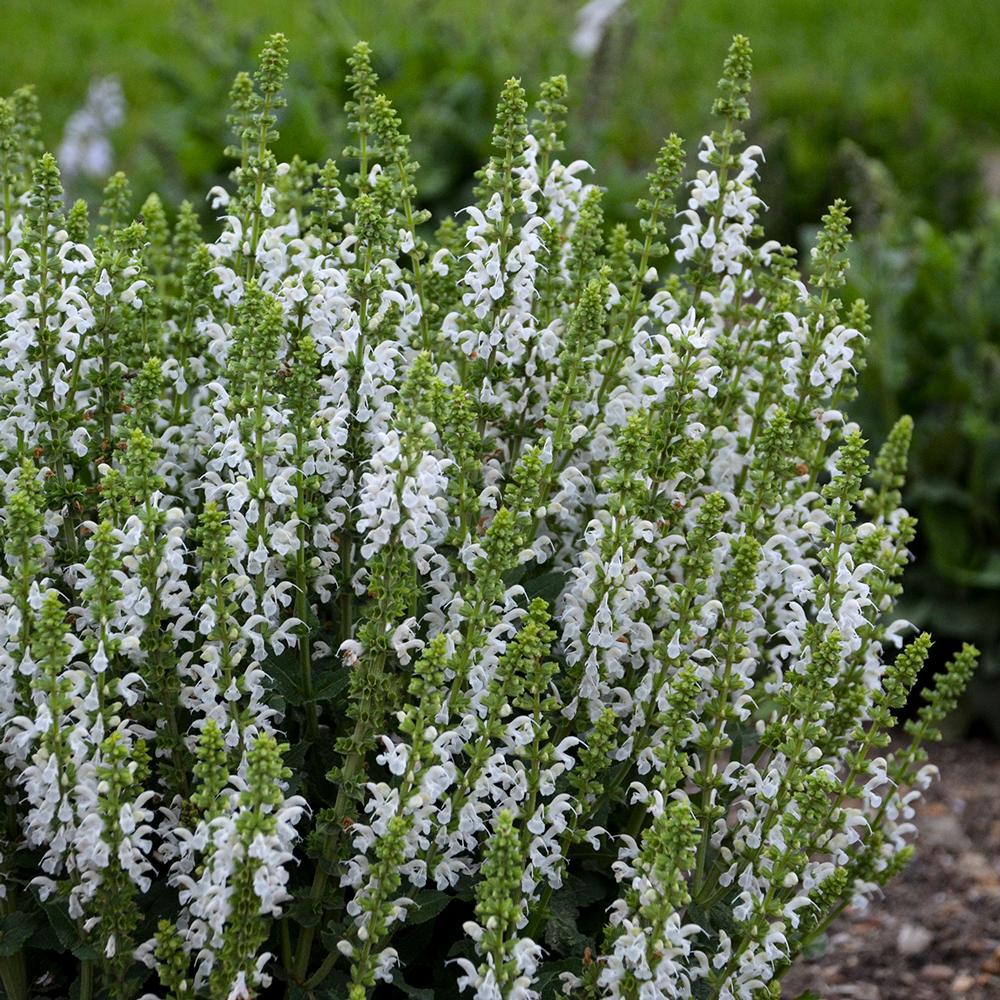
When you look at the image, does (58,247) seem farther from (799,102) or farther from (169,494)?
(799,102)

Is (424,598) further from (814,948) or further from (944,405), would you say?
(944,405)

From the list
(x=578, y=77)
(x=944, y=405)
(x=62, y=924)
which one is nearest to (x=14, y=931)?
(x=62, y=924)

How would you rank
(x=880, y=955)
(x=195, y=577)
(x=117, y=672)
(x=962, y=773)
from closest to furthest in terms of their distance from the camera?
(x=117, y=672) < (x=195, y=577) < (x=880, y=955) < (x=962, y=773)

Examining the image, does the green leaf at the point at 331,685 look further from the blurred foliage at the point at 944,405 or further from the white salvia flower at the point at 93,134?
the white salvia flower at the point at 93,134

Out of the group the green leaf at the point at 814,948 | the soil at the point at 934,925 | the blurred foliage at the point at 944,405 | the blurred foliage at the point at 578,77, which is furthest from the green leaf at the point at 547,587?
the blurred foliage at the point at 578,77

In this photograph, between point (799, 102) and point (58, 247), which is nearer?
point (58, 247)

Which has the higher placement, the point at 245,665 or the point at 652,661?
the point at 652,661

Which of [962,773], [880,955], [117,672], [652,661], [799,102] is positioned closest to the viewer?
[117,672]

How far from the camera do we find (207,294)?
299 centimetres

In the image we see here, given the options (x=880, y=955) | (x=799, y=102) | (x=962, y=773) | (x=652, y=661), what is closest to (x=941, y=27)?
(x=799, y=102)

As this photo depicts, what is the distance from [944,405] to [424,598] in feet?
12.7

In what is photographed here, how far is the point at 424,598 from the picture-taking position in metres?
2.90

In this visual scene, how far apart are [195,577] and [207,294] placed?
65cm

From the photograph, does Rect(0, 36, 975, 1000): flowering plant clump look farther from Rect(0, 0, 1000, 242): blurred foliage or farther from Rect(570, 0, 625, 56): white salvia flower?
Rect(570, 0, 625, 56): white salvia flower
